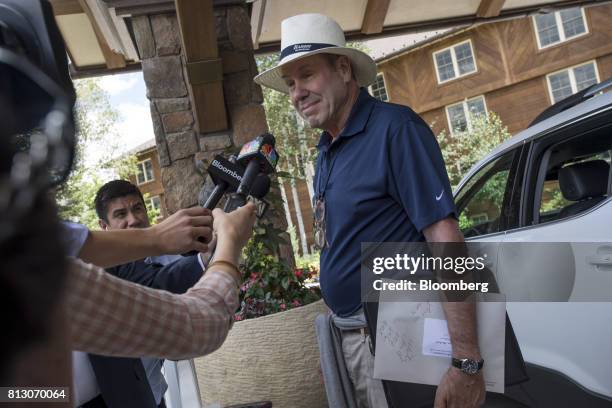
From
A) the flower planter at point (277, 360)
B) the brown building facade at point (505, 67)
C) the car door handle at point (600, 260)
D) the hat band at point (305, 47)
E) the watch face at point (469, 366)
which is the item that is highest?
the brown building facade at point (505, 67)

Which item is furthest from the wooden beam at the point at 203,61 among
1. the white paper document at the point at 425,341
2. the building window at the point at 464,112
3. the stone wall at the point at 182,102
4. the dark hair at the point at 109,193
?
the building window at the point at 464,112

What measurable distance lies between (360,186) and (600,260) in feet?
4.60

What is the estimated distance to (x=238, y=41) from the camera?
4305 millimetres

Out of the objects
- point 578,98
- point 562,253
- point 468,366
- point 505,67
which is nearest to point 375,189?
point 468,366

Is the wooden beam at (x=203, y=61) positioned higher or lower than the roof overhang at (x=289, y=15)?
lower

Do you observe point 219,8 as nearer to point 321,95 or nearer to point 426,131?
point 321,95

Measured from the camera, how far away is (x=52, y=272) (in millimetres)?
391

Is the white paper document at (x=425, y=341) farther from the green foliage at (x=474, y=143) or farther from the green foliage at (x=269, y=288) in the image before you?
the green foliage at (x=474, y=143)

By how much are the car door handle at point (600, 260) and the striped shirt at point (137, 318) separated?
212cm

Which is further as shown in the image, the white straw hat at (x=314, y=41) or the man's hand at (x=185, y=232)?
the white straw hat at (x=314, y=41)

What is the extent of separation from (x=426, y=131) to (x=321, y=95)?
18.8 inches

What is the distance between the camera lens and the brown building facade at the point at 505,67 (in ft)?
73.7

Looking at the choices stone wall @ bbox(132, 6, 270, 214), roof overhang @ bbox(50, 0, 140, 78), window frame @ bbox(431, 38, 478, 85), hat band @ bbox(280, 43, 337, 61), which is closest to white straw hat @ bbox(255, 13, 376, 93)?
hat band @ bbox(280, 43, 337, 61)

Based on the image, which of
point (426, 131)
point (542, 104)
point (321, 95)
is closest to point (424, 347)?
point (426, 131)
